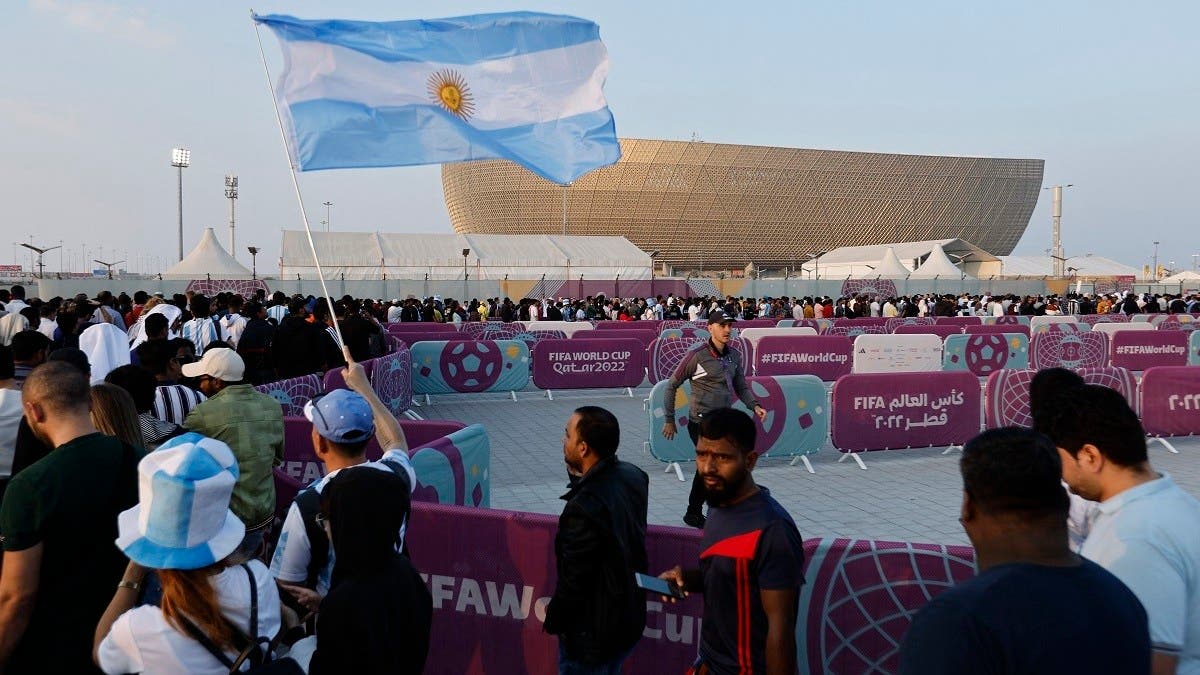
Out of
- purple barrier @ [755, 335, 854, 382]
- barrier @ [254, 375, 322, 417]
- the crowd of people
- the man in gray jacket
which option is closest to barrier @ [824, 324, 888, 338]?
purple barrier @ [755, 335, 854, 382]

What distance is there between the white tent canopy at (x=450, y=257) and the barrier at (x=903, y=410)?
1542 inches

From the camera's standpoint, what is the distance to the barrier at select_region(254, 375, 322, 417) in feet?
25.9

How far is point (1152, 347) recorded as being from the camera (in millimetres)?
17828

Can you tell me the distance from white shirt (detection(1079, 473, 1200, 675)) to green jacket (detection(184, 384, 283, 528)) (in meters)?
4.08

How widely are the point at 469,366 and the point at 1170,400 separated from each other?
1118 cm

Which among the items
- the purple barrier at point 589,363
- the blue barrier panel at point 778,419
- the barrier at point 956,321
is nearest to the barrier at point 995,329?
the barrier at point 956,321

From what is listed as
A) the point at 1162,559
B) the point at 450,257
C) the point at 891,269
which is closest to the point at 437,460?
the point at 1162,559

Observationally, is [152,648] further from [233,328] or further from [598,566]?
[233,328]

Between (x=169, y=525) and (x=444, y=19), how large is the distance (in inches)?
210

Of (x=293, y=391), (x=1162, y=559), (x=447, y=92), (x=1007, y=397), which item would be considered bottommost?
(x=1007, y=397)

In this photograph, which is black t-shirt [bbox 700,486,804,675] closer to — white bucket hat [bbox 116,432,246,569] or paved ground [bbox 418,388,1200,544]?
white bucket hat [bbox 116,432,246,569]

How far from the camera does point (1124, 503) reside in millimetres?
2295

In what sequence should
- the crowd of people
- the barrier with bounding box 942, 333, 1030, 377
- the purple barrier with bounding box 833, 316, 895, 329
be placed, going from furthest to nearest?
the purple barrier with bounding box 833, 316, 895, 329
the barrier with bounding box 942, 333, 1030, 377
the crowd of people

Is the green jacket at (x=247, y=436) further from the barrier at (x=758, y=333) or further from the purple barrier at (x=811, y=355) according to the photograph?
the purple barrier at (x=811, y=355)
